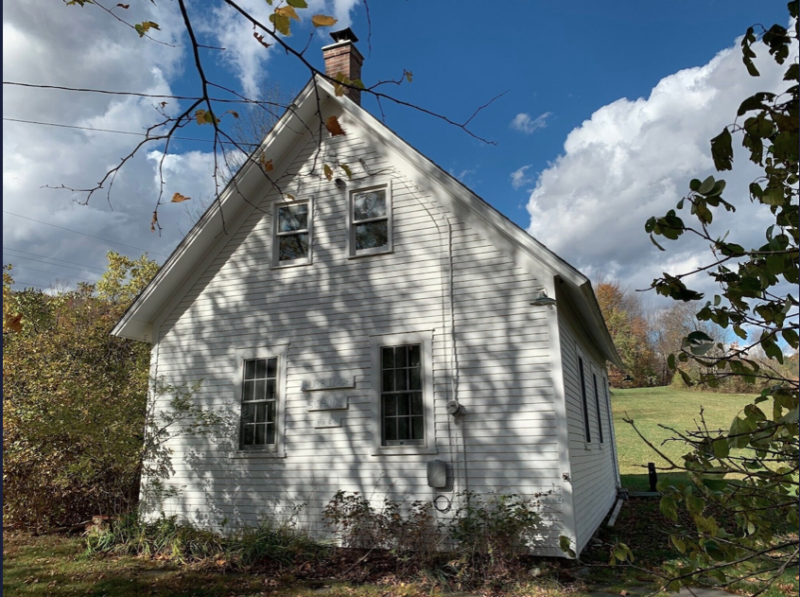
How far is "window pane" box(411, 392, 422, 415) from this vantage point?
374 inches

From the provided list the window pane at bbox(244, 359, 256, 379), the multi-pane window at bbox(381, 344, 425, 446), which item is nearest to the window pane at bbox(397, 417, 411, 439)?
the multi-pane window at bbox(381, 344, 425, 446)

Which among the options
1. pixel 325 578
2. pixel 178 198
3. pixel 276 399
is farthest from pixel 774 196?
pixel 276 399

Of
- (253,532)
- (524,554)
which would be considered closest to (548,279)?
(524,554)

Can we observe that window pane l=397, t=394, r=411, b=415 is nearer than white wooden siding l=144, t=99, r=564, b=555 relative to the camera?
No

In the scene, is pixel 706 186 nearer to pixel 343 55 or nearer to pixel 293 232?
pixel 293 232

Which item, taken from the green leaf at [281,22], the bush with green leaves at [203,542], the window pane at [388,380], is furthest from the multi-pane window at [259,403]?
the green leaf at [281,22]

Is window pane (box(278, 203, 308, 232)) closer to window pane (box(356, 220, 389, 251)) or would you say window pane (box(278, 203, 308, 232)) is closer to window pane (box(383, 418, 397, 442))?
window pane (box(356, 220, 389, 251))

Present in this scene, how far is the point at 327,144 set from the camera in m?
10.9

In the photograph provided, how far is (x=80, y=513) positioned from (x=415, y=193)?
970cm

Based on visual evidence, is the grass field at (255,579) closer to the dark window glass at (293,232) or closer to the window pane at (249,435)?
the window pane at (249,435)

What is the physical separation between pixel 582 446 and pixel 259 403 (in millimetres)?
5841

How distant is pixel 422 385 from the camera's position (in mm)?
9492

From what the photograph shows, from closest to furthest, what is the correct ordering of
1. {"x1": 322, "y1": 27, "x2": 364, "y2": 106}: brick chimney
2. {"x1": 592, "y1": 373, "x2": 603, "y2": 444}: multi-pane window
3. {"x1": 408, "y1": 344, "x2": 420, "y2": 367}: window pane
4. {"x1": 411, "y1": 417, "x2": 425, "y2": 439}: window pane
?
{"x1": 411, "y1": 417, "x2": 425, "y2": 439}: window pane < {"x1": 408, "y1": 344, "x2": 420, "y2": 367}: window pane < {"x1": 322, "y1": 27, "x2": 364, "y2": 106}: brick chimney < {"x1": 592, "y1": 373, "x2": 603, "y2": 444}: multi-pane window

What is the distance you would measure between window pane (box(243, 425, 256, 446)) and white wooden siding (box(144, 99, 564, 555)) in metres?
0.22
